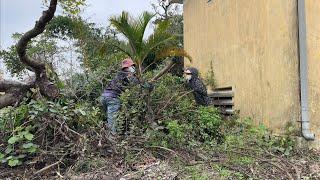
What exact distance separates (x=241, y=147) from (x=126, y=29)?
9.49 ft

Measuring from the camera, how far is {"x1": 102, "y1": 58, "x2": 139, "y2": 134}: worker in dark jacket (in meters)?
7.86

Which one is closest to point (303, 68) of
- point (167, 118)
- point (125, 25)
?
point (167, 118)

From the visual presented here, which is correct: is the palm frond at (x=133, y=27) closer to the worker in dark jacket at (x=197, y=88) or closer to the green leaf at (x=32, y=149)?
the worker in dark jacket at (x=197, y=88)

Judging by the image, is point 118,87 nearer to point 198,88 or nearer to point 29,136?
point 198,88

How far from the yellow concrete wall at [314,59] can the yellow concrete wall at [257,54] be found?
232mm

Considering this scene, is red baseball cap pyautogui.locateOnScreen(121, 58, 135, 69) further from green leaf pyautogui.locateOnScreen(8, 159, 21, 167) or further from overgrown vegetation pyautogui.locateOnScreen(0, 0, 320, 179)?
green leaf pyautogui.locateOnScreen(8, 159, 21, 167)

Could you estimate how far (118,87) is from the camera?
8047 millimetres

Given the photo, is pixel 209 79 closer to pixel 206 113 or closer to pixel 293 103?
pixel 206 113

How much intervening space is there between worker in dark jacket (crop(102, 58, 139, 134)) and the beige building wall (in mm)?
2338

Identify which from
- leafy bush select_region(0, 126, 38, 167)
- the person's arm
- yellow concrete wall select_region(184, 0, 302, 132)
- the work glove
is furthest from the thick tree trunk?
yellow concrete wall select_region(184, 0, 302, 132)

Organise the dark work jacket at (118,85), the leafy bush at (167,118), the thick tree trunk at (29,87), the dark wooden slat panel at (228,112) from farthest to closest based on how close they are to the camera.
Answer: the dark wooden slat panel at (228,112) → the dark work jacket at (118,85) → the thick tree trunk at (29,87) → the leafy bush at (167,118)

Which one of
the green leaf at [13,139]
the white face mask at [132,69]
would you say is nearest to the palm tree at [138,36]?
the white face mask at [132,69]

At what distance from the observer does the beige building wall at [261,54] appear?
740 centimetres

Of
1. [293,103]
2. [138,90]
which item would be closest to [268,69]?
[293,103]
